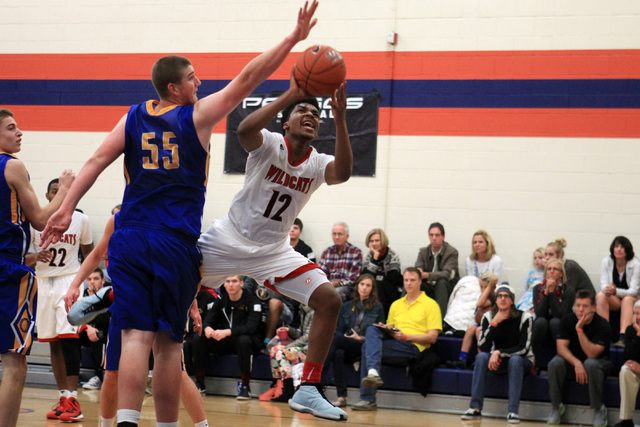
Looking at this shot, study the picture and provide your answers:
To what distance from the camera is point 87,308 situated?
4781 mm

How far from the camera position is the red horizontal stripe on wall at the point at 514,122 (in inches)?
397

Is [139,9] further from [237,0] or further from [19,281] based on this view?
[19,281]

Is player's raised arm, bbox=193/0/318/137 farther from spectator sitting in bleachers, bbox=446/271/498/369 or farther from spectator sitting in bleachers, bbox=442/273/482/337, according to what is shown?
spectator sitting in bleachers, bbox=442/273/482/337

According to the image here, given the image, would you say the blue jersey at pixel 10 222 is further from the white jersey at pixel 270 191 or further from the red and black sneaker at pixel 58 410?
the red and black sneaker at pixel 58 410

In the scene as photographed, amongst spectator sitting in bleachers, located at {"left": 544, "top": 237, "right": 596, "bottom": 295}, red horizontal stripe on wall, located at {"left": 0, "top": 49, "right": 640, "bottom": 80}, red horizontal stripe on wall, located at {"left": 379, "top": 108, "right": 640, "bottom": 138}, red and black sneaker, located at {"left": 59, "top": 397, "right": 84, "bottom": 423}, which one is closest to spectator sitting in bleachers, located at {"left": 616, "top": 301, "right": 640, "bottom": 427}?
spectator sitting in bleachers, located at {"left": 544, "top": 237, "right": 596, "bottom": 295}

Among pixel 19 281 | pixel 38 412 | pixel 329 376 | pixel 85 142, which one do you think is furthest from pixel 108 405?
pixel 85 142

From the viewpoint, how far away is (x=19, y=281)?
15.5 feet

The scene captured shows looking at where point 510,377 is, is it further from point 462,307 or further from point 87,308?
point 87,308

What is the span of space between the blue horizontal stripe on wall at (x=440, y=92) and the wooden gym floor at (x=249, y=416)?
4363 mm

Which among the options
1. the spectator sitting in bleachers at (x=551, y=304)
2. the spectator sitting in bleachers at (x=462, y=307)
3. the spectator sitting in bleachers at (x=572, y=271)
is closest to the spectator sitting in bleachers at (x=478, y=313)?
the spectator sitting in bleachers at (x=462, y=307)

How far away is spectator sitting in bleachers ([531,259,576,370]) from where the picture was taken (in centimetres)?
866

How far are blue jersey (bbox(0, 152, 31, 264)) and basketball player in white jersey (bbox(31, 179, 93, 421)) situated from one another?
2.74 meters

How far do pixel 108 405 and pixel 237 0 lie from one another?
26.0 ft

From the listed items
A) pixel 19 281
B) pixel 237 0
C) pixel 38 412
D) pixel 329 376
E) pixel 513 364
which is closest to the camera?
pixel 19 281
